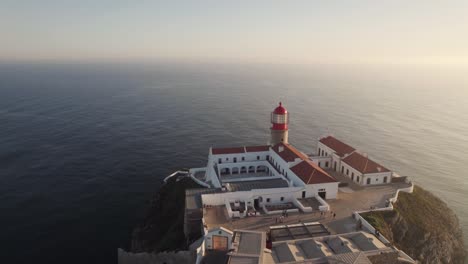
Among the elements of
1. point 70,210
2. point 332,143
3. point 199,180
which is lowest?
point 70,210

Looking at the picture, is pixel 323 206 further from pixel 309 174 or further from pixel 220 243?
pixel 220 243

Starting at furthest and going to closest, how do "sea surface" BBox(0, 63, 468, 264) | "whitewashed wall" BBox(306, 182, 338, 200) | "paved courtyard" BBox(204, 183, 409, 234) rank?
"sea surface" BBox(0, 63, 468, 264) → "whitewashed wall" BBox(306, 182, 338, 200) → "paved courtyard" BBox(204, 183, 409, 234)

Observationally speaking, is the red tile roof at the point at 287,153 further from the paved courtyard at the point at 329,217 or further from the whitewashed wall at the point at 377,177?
the whitewashed wall at the point at 377,177

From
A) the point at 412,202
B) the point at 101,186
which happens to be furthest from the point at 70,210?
the point at 412,202

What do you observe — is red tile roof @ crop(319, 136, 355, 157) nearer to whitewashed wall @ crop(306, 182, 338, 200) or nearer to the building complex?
the building complex

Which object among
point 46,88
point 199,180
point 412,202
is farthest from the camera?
point 46,88

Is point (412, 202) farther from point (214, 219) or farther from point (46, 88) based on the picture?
point (46, 88)

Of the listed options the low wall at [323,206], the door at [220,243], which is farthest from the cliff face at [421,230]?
the door at [220,243]

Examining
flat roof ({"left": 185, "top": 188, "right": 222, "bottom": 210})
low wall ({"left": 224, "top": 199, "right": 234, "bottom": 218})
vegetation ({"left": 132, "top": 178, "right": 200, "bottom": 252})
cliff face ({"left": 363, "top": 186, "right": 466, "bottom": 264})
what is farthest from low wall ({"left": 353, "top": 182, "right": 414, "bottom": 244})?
vegetation ({"left": 132, "top": 178, "right": 200, "bottom": 252})
